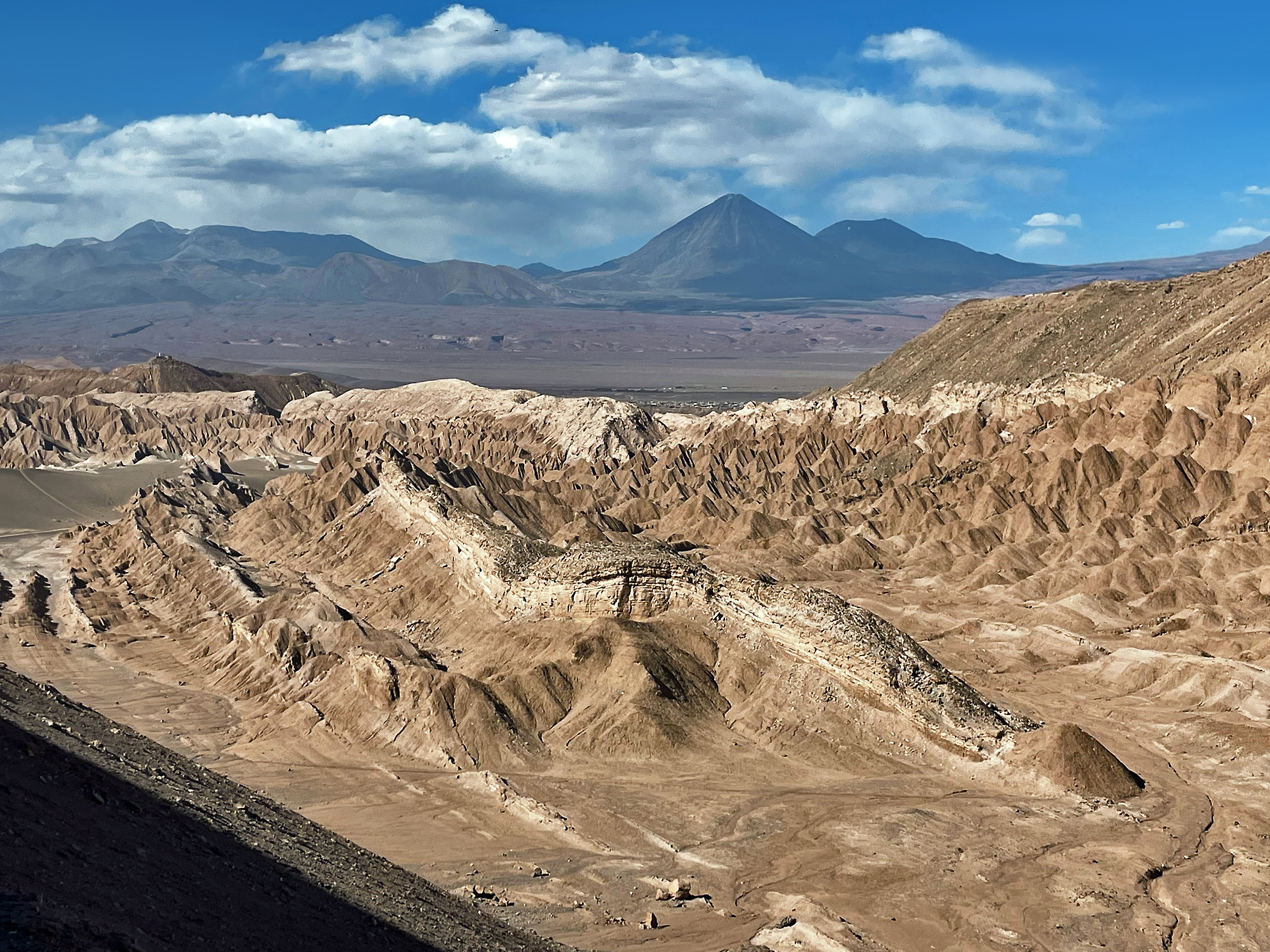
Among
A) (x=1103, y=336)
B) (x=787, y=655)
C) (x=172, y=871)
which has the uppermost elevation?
(x=1103, y=336)

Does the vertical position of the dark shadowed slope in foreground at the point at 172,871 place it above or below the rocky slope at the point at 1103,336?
below

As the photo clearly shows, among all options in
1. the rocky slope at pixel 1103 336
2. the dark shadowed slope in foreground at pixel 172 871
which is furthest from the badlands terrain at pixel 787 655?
the dark shadowed slope in foreground at pixel 172 871

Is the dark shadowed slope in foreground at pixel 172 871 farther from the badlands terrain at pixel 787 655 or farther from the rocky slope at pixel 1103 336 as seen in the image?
the rocky slope at pixel 1103 336

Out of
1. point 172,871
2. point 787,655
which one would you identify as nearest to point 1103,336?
point 787,655

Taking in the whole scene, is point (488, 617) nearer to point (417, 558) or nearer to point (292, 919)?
point (417, 558)

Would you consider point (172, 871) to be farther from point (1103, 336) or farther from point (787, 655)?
point (1103, 336)

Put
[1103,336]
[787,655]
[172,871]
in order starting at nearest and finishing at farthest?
[172,871], [787,655], [1103,336]
